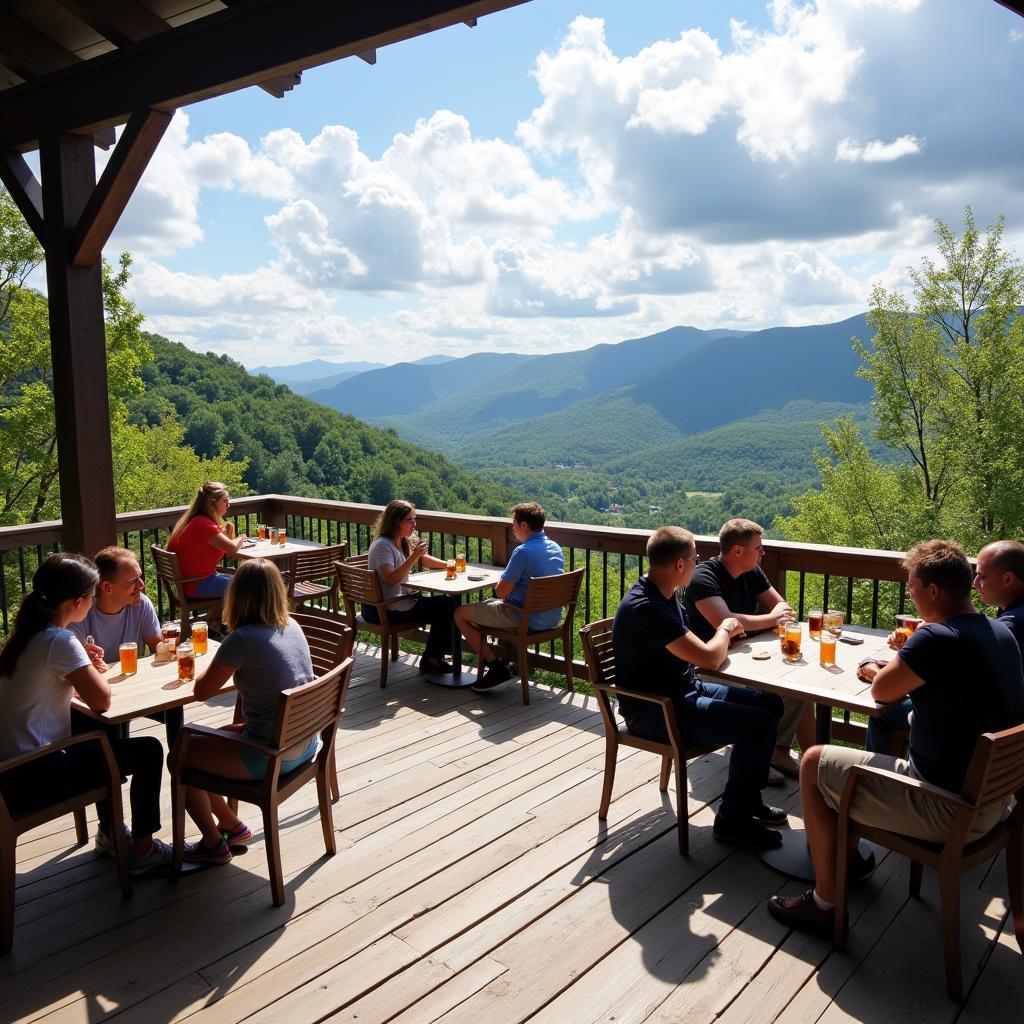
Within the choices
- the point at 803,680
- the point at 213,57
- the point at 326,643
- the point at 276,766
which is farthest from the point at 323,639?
the point at 213,57

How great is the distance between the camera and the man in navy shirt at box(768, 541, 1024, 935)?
2.25 m

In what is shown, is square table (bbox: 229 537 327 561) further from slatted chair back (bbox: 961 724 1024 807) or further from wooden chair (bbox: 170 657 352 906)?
slatted chair back (bbox: 961 724 1024 807)

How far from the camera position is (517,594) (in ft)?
15.9

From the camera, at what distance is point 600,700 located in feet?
10.7

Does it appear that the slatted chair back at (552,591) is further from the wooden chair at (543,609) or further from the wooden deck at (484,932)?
the wooden deck at (484,932)

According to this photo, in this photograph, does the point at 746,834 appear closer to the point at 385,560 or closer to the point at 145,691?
the point at 145,691

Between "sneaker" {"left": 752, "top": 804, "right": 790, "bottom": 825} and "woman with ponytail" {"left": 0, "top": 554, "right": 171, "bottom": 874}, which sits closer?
"woman with ponytail" {"left": 0, "top": 554, "right": 171, "bottom": 874}

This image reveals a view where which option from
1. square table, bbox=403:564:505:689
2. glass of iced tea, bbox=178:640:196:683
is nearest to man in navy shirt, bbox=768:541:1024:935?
glass of iced tea, bbox=178:640:196:683

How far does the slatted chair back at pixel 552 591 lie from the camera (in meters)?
4.68

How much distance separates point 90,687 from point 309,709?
0.71 m

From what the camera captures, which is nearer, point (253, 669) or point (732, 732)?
point (253, 669)

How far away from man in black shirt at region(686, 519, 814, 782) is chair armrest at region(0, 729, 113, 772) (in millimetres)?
2429

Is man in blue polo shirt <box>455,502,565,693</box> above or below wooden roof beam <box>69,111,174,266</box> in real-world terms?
below

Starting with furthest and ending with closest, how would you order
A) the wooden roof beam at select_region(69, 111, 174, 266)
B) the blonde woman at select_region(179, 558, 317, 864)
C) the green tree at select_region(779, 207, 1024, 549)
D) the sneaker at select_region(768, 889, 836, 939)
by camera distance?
the green tree at select_region(779, 207, 1024, 549)
the wooden roof beam at select_region(69, 111, 174, 266)
the blonde woman at select_region(179, 558, 317, 864)
the sneaker at select_region(768, 889, 836, 939)
